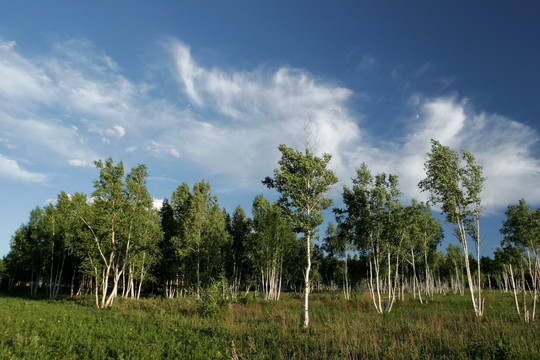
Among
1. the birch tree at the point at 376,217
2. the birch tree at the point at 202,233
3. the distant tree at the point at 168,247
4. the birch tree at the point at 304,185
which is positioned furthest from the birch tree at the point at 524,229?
the distant tree at the point at 168,247

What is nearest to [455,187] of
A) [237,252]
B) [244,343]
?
[244,343]

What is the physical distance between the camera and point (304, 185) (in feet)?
68.1

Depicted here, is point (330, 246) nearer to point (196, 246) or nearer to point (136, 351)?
point (196, 246)

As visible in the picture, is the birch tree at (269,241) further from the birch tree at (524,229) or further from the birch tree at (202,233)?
the birch tree at (524,229)

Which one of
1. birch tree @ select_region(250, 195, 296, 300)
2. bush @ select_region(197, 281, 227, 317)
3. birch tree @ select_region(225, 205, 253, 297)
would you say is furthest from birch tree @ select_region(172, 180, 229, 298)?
bush @ select_region(197, 281, 227, 317)

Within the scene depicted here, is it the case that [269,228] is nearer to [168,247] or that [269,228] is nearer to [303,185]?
[168,247]

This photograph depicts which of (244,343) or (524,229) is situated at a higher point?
(524,229)

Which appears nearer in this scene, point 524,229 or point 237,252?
point 524,229

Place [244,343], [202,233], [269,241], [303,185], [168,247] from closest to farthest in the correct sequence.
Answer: [244,343] < [303,185] < [202,233] < [269,241] < [168,247]

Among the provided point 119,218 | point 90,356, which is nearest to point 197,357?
point 90,356

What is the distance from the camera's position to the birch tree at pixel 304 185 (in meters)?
20.0

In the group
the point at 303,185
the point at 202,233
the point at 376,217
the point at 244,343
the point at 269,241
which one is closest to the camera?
the point at 244,343

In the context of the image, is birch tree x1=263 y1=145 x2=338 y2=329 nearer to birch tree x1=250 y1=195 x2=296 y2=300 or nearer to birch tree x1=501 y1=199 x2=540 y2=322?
birch tree x1=501 y1=199 x2=540 y2=322

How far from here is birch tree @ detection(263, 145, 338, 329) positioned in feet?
65.5
